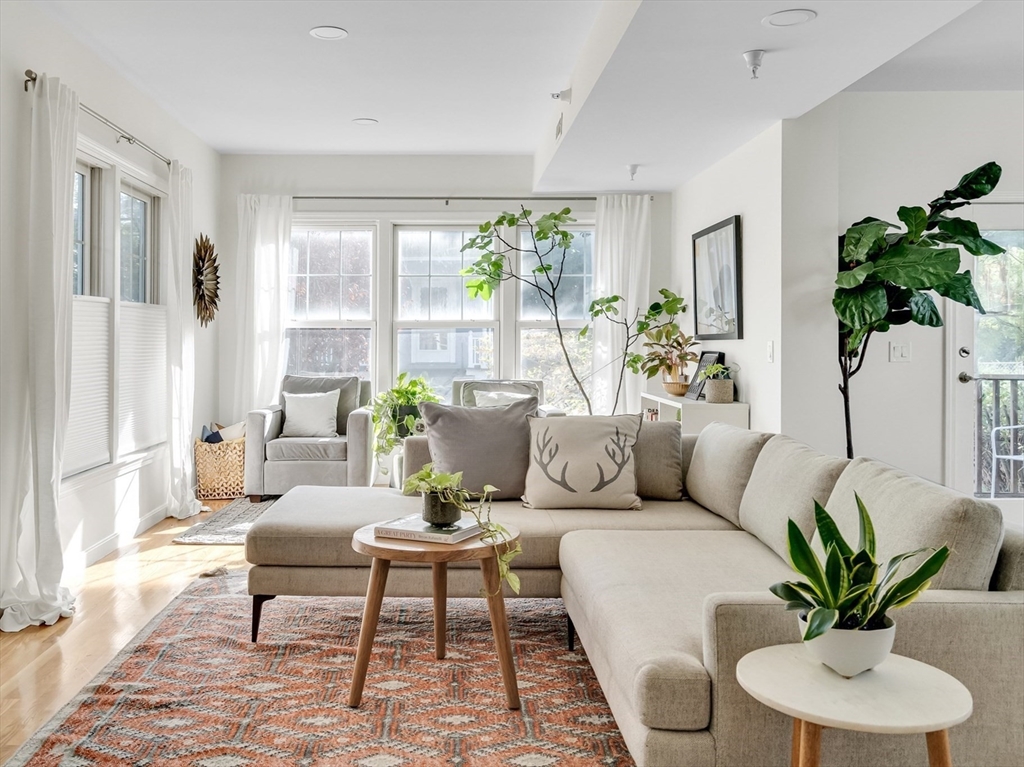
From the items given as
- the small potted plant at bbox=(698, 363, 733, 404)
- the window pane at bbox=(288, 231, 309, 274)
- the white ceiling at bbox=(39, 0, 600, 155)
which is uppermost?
the white ceiling at bbox=(39, 0, 600, 155)

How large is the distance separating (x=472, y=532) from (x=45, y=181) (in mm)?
2494

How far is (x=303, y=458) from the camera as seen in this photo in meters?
5.88

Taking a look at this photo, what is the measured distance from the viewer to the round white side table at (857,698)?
4.61 ft

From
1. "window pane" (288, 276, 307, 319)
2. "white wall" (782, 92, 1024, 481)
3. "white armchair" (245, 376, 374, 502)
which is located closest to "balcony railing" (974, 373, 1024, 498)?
"white wall" (782, 92, 1024, 481)

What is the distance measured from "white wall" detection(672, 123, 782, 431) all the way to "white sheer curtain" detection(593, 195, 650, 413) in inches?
42.8

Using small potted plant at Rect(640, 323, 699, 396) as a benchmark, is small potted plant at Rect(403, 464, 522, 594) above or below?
below

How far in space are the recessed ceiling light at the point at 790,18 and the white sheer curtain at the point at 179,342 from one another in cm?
392

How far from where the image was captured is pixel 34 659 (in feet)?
9.82

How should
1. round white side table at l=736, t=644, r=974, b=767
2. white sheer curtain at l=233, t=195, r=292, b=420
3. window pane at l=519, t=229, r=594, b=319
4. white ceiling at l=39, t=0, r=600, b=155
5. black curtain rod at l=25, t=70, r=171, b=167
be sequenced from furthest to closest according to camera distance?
window pane at l=519, t=229, r=594, b=319 → white sheer curtain at l=233, t=195, r=292, b=420 → white ceiling at l=39, t=0, r=600, b=155 → black curtain rod at l=25, t=70, r=171, b=167 → round white side table at l=736, t=644, r=974, b=767

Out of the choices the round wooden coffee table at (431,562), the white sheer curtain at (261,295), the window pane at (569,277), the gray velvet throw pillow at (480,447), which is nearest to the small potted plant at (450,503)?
the round wooden coffee table at (431,562)

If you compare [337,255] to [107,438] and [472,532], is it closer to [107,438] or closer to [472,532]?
[107,438]

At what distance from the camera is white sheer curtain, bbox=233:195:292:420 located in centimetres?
659

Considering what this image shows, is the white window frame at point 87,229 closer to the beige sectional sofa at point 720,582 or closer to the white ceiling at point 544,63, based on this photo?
the white ceiling at point 544,63

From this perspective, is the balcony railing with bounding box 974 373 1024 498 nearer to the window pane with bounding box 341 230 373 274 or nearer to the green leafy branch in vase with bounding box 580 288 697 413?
the green leafy branch in vase with bounding box 580 288 697 413
